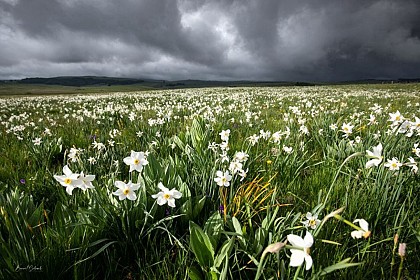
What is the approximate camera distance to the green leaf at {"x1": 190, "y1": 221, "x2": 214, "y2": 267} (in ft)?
5.54

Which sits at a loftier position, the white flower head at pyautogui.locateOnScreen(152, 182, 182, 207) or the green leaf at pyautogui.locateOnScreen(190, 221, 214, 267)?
the white flower head at pyautogui.locateOnScreen(152, 182, 182, 207)

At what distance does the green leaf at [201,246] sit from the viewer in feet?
5.54

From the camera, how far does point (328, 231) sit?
1941 millimetres

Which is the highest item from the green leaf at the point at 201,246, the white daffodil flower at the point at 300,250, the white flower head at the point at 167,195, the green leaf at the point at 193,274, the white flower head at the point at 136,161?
the white flower head at the point at 136,161

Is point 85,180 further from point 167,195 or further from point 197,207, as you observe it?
point 197,207

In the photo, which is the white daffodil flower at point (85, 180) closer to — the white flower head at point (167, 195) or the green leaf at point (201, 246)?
the white flower head at point (167, 195)

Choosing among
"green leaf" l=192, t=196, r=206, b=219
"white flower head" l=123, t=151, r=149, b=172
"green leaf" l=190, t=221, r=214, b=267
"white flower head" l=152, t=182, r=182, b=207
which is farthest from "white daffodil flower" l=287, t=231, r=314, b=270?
"white flower head" l=123, t=151, r=149, b=172

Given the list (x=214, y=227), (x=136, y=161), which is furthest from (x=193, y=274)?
(x=136, y=161)

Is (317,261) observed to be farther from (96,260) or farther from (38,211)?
(38,211)

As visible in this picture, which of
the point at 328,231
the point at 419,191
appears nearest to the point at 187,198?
the point at 328,231

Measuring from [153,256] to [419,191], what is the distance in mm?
2708

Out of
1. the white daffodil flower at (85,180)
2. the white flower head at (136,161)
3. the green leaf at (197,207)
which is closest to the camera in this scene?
the white daffodil flower at (85,180)

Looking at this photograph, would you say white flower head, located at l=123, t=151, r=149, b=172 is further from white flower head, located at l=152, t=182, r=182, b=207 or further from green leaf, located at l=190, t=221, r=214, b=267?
green leaf, located at l=190, t=221, r=214, b=267

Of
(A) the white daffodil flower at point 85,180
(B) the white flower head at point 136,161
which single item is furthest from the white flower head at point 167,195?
(A) the white daffodil flower at point 85,180
